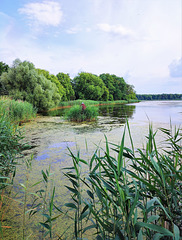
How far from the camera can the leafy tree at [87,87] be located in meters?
31.5

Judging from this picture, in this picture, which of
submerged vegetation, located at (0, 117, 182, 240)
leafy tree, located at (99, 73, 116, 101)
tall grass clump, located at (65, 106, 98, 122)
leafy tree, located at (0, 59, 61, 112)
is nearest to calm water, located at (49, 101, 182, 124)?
tall grass clump, located at (65, 106, 98, 122)

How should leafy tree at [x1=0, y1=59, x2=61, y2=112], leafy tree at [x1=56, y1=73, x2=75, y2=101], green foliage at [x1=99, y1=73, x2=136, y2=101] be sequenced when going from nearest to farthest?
leafy tree at [x1=0, y1=59, x2=61, y2=112] → leafy tree at [x1=56, y1=73, x2=75, y2=101] → green foliage at [x1=99, y1=73, x2=136, y2=101]

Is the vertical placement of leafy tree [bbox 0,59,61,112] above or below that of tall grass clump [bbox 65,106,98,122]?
above

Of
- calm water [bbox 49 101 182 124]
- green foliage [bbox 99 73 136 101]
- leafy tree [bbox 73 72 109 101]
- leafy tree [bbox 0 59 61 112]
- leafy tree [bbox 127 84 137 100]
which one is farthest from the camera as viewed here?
leafy tree [bbox 127 84 137 100]

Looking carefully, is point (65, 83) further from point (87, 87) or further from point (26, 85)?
point (26, 85)

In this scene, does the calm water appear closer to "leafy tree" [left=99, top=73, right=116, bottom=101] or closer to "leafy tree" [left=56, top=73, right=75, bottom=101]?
"leafy tree" [left=56, top=73, right=75, bottom=101]

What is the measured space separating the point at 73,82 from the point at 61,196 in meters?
33.8

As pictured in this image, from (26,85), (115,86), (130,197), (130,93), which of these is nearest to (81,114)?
(26,85)

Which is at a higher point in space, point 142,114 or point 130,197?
point 130,197

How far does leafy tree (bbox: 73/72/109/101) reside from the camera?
31469 millimetres

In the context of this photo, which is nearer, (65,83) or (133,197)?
(133,197)

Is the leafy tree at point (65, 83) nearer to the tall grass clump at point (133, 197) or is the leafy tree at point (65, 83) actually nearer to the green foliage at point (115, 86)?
the green foliage at point (115, 86)

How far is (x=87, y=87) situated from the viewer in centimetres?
3184

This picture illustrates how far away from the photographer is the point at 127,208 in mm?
646
